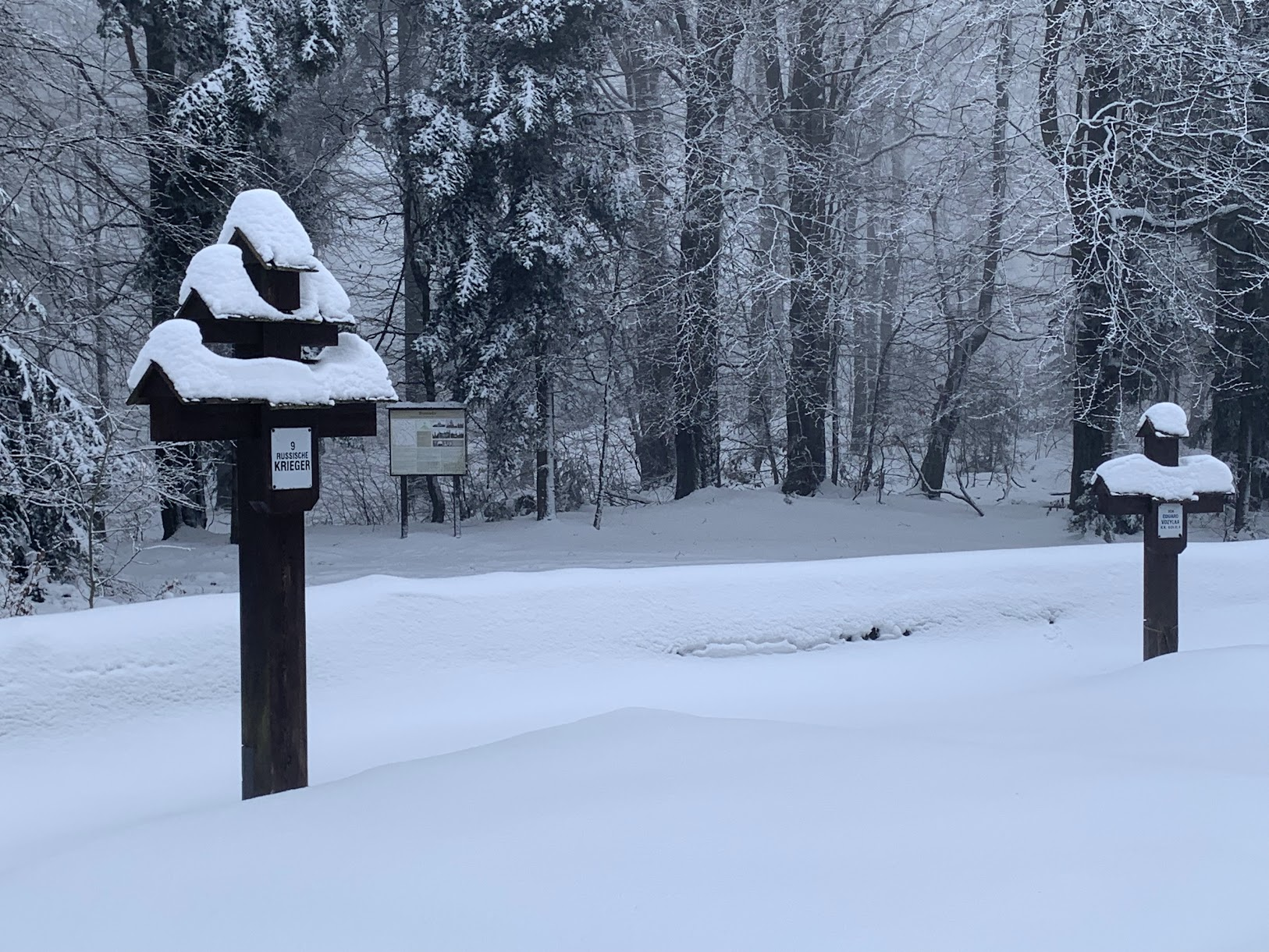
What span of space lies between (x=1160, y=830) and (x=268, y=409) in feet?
11.7

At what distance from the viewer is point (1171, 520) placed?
7152 millimetres

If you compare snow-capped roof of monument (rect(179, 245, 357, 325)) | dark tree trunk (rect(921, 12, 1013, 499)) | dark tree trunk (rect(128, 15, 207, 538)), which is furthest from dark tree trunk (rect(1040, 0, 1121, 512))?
dark tree trunk (rect(128, 15, 207, 538))

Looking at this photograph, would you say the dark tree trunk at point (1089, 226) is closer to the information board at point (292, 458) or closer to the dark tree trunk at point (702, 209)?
the dark tree trunk at point (702, 209)

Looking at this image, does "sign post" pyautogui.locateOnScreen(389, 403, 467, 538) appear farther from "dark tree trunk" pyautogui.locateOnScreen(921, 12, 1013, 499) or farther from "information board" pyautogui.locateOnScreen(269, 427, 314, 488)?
"information board" pyautogui.locateOnScreen(269, 427, 314, 488)

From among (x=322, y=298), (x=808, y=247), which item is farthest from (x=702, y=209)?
(x=322, y=298)

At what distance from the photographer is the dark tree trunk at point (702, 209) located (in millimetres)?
16453

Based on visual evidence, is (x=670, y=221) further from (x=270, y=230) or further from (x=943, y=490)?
(x=270, y=230)

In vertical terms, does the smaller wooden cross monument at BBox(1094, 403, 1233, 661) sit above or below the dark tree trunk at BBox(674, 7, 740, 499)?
below

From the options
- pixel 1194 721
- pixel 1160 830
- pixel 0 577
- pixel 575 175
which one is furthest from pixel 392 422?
pixel 1160 830

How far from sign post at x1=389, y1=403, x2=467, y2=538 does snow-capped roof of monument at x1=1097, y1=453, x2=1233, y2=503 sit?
8.91 m

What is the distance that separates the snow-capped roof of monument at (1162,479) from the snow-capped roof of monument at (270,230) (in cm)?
499

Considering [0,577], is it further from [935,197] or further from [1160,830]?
[935,197]

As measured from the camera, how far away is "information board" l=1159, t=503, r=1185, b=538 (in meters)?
7.14

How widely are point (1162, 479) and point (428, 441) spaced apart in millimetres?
9479
